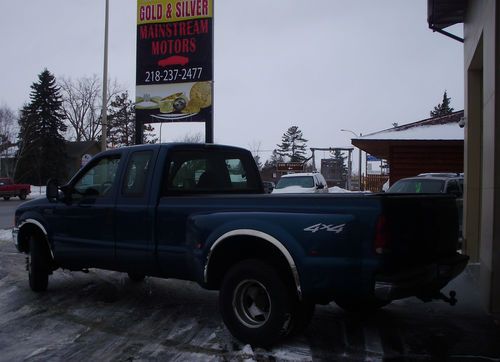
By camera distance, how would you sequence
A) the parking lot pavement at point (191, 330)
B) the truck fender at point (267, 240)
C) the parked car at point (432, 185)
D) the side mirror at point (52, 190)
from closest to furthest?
the truck fender at point (267, 240) < the parking lot pavement at point (191, 330) < the side mirror at point (52, 190) < the parked car at point (432, 185)

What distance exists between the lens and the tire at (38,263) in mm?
7051

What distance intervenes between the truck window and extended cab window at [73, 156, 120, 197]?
0.80 ft

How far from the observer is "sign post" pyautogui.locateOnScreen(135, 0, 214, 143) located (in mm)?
14469

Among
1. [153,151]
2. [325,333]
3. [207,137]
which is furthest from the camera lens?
[207,137]

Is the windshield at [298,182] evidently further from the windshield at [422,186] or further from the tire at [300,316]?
the tire at [300,316]

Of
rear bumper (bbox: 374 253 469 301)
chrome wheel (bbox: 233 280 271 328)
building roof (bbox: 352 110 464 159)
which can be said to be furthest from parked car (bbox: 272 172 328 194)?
chrome wheel (bbox: 233 280 271 328)

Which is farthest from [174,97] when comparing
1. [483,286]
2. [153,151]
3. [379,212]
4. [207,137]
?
[379,212]

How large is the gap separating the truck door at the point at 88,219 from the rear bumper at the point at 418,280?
331 centimetres

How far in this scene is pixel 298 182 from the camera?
1895cm

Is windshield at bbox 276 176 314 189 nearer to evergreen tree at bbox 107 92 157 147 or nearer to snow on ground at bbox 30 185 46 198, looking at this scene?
snow on ground at bbox 30 185 46 198

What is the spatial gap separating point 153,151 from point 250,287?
2059 mm

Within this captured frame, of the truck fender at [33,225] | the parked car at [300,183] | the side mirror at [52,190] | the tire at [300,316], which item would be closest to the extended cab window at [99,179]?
the side mirror at [52,190]

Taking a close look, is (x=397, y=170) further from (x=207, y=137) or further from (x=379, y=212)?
(x=379, y=212)

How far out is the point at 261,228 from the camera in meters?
4.61
